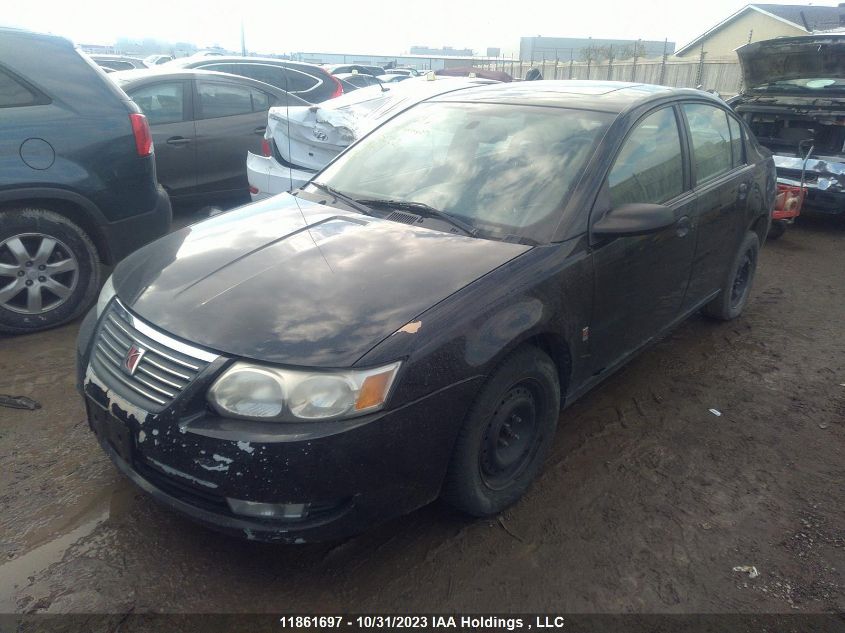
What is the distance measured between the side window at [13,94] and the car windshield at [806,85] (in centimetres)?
751

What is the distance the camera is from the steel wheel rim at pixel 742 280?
4.70 meters

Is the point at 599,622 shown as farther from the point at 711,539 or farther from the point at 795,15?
the point at 795,15

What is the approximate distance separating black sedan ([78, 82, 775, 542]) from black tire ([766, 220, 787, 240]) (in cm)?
363

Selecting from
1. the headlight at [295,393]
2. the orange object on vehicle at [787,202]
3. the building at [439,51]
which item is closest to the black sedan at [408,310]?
the headlight at [295,393]

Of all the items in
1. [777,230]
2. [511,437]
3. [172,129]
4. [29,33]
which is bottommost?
[777,230]

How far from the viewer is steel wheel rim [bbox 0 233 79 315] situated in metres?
4.01

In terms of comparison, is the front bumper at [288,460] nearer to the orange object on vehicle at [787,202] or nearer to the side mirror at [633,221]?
the side mirror at [633,221]

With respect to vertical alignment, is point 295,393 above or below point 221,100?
below

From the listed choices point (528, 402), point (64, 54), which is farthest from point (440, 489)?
point (64, 54)

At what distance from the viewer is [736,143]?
4316 mm

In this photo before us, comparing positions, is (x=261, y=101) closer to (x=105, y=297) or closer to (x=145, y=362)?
(x=105, y=297)

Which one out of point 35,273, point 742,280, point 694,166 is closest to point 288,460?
point 694,166

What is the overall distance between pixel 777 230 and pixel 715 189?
12.5 feet

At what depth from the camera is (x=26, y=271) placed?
4082 mm
